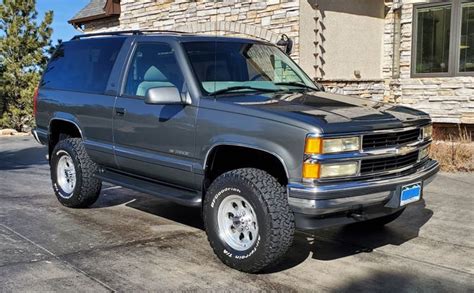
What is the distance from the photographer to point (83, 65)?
6.47m

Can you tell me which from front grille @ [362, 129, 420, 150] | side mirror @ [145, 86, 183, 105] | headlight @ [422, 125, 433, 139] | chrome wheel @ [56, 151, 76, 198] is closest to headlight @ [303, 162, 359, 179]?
front grille @ [362, 129, 420, 150]

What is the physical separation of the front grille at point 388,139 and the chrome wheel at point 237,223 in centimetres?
109

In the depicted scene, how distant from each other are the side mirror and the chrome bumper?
1.42 meters

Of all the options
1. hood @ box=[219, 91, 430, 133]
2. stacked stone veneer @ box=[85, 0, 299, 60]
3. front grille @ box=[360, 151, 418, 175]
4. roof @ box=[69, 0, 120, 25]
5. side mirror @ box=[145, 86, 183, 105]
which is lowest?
front grille @ box=[360, 151, 418, 175]

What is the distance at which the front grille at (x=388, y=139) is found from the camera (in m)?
4.35

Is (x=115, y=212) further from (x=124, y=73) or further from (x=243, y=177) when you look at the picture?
(x=243, y=177)

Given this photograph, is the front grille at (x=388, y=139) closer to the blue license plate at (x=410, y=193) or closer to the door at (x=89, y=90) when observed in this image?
the blue license plate at (x=410, y=193)

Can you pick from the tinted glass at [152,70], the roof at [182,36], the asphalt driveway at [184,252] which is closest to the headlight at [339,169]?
the asphalt driveway at [184,252]

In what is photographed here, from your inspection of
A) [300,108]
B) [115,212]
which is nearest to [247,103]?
[300,108]

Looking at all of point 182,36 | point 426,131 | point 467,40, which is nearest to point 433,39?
point 467,40

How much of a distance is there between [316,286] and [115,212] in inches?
124

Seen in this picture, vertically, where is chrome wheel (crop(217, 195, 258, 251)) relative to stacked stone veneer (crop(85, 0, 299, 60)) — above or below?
below

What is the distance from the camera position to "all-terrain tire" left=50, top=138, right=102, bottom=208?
20.8ft

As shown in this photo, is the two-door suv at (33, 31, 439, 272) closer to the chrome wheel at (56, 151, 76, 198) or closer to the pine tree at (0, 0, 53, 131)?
the chrome wheel at (56, 151, 76, 198)
